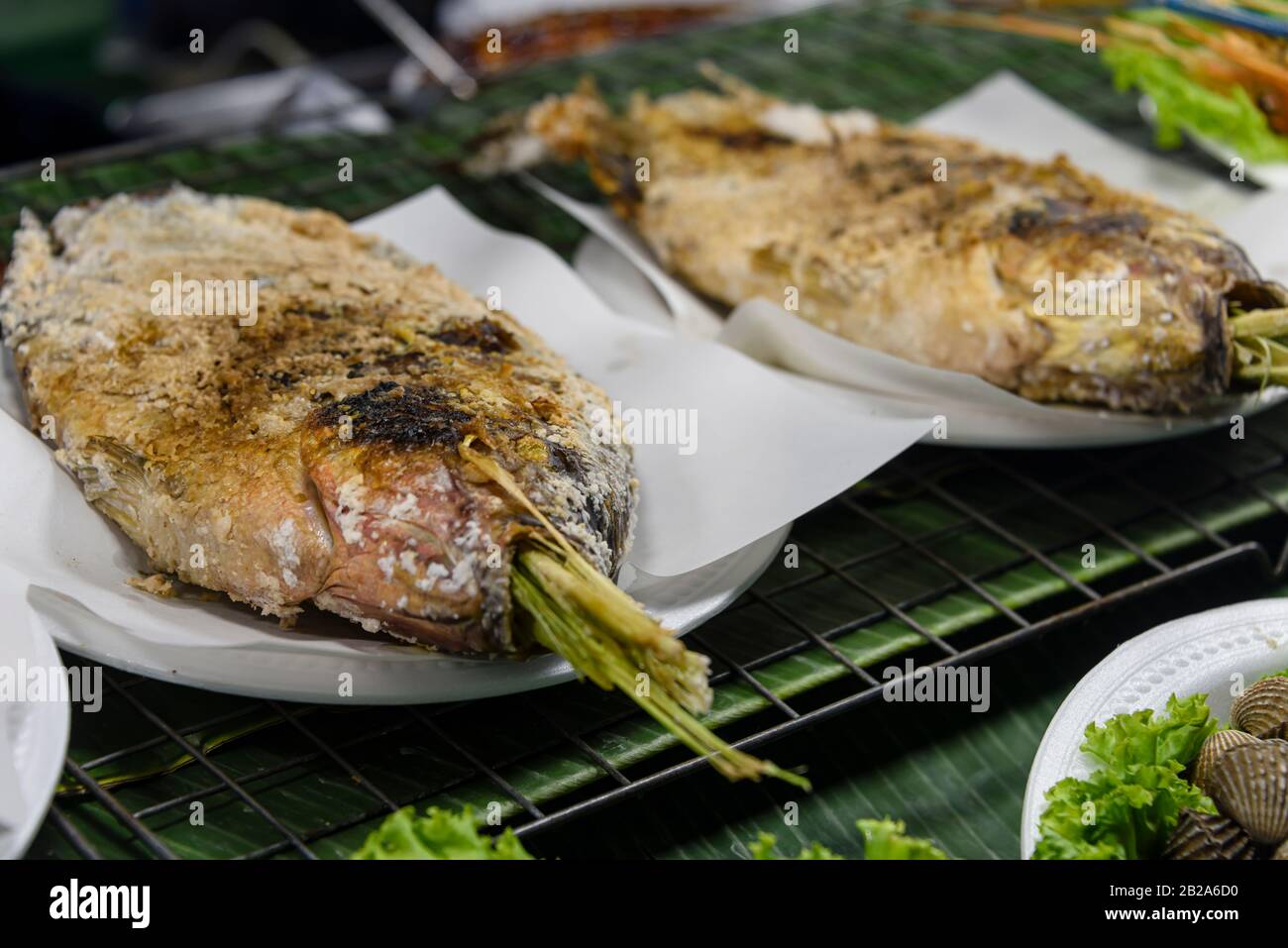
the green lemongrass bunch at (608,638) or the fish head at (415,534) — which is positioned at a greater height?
the fish head at (415,534)

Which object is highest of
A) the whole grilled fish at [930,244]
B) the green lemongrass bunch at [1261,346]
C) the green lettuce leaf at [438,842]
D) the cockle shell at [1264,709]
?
the whole grilled fish at [930,244]

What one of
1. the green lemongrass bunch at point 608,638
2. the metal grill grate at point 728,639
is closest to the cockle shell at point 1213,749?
the metal grill grate at point 728,639

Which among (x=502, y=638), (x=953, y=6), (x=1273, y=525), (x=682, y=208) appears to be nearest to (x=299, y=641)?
(x=502, y=638)

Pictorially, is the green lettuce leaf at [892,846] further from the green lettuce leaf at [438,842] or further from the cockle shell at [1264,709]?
the cockle shell at [1264,709]

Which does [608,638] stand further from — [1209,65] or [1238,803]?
[1209,65]

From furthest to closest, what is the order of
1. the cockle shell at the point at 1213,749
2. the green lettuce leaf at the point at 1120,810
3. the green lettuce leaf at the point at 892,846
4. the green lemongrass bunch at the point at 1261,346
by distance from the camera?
1. the green lemongrass bunch at the point at 1261,346
2. the cockle shell at the point at 1213,749
3. the green lettuce leaf at the point at 1120,810
4. the green lettuce leaf at the point at 892,846

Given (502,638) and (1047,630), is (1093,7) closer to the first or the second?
(1047,630)

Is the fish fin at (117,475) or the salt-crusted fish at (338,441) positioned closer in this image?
the salt-crusted fish at (338,441)

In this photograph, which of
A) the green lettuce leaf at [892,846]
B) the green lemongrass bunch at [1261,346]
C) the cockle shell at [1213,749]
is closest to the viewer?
the green lettuce leaf at [892,846]
